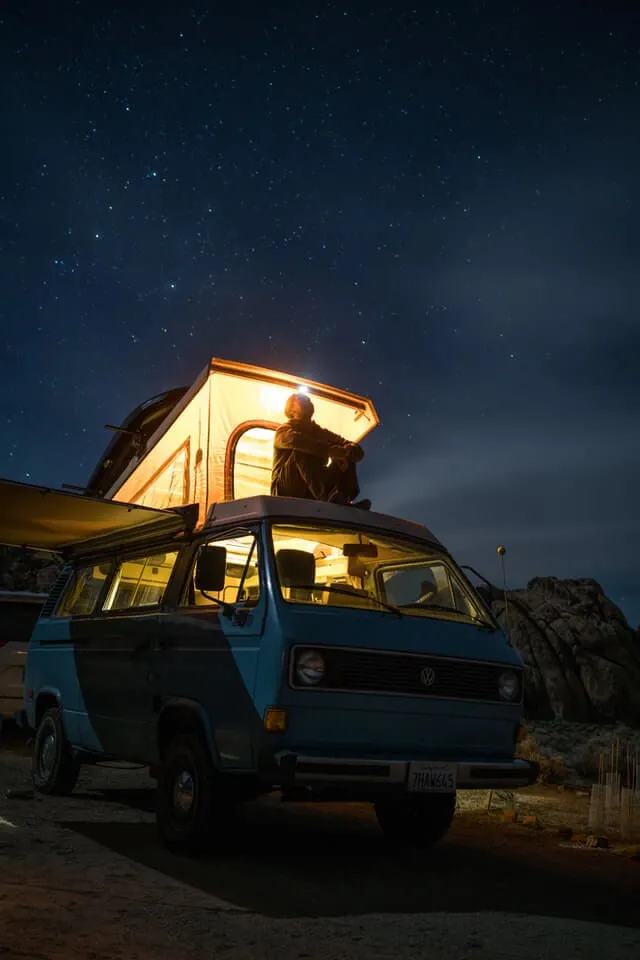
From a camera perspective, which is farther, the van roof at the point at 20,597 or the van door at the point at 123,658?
the van roof at the point at 20,597

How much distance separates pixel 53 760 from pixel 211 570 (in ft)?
11.9

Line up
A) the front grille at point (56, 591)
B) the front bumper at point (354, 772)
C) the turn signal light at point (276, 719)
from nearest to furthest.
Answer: the front bumper at point (354, 772)
the turn signal light at point (276, 719)
the front grille at point (56, 591)

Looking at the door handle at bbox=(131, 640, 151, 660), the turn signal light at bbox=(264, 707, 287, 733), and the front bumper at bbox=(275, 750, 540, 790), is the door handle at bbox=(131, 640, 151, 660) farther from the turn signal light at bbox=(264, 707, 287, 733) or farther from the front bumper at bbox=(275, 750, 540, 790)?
the front bumper at bbox=(275, 750, 540, 790)

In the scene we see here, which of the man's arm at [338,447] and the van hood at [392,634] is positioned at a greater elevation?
the man's arm at [338,447]

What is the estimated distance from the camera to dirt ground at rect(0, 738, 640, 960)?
3.74 meters

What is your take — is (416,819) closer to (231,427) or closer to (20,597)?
(231,427)

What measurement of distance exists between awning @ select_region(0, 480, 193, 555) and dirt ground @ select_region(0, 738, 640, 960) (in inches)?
93.8

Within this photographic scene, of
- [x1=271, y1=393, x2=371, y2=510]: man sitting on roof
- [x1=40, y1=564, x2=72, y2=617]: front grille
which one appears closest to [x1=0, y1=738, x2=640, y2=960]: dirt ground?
[x1=40, y1=564, x2=72, y2=617]: front grille

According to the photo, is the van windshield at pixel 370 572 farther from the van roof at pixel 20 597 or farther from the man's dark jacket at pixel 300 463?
the van roof at pixel 20 597

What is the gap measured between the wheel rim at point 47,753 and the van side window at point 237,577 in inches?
112

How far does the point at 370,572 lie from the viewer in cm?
669

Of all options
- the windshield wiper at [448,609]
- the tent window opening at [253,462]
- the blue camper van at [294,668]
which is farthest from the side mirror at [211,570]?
the tent window opening at [253,462]

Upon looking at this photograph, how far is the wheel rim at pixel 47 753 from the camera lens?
313 inches

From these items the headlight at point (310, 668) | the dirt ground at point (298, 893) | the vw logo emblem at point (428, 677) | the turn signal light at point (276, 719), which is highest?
the vw logo emblem at point (428, 677)
